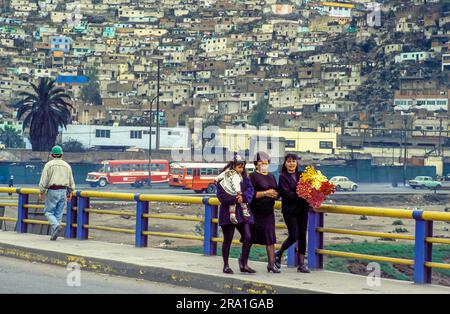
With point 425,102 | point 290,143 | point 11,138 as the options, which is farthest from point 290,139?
point 425,102

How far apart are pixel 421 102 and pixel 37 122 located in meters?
84.7

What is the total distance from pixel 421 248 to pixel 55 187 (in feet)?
25.4

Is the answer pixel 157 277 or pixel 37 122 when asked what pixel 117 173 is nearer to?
pixel 37 122

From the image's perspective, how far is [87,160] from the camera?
366ft

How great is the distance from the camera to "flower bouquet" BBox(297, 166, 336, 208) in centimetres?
1602

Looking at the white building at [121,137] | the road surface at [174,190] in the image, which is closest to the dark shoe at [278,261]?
the road surface at [174,190]

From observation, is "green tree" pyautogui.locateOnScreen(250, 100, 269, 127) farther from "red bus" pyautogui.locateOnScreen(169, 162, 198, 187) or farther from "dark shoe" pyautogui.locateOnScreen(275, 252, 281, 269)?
"dark shoe" pyautogui.locateOnScreen(275, 252, 281, 269)

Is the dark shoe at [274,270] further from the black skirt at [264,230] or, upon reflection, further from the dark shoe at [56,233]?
the dark shoe at [56,233]

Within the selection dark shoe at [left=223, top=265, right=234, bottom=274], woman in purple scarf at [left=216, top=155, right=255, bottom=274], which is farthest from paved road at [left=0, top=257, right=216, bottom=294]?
woman in purple scarf at [left=216, top=155, right=255, bottom=274]

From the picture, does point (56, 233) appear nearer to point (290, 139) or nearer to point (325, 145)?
point (290, 139)

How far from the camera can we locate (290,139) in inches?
5037

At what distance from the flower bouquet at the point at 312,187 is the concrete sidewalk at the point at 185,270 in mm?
996
